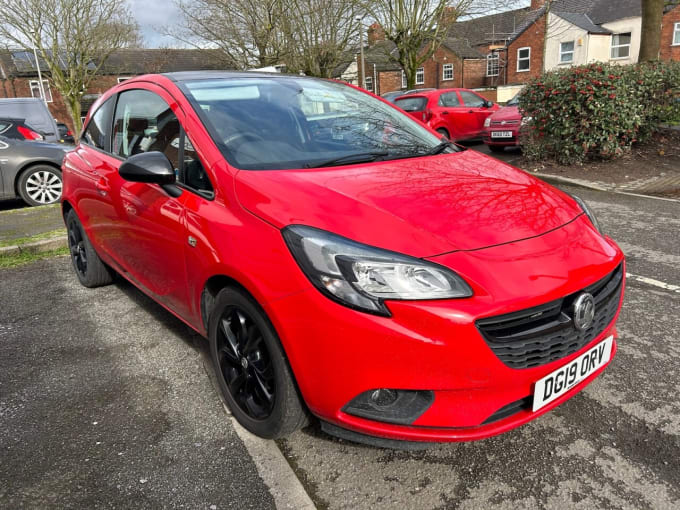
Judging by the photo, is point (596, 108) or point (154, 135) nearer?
point (154, 135)

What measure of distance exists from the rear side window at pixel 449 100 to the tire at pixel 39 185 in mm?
8822

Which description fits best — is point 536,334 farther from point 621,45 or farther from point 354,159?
point 621,45

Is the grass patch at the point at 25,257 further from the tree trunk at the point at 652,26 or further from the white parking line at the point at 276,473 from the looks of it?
the tree trunk at the point at 652,26

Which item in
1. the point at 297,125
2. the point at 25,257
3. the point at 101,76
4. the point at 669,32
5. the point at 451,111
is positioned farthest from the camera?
the point at 101,76

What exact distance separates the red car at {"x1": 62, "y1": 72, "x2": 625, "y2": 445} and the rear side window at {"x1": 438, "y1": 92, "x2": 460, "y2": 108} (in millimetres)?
10873

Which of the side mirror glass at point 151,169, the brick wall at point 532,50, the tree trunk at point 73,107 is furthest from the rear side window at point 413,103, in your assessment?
the brick wall at point 532,50

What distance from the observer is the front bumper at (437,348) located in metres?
1.76

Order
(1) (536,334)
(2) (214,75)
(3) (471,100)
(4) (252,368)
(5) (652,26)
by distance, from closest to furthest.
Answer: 1. (1) (536,334)
2. (4) (252,368)
3. (2) (214,75)
4. (5) (652,26)
5. (3) (471,100)

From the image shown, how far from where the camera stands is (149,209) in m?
2.79

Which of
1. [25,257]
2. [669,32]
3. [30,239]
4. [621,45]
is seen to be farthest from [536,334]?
[621,45]

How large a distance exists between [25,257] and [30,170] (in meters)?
3.12

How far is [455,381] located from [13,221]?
676 cm

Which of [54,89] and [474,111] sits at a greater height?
[54,89]

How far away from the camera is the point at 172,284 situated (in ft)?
9.05
